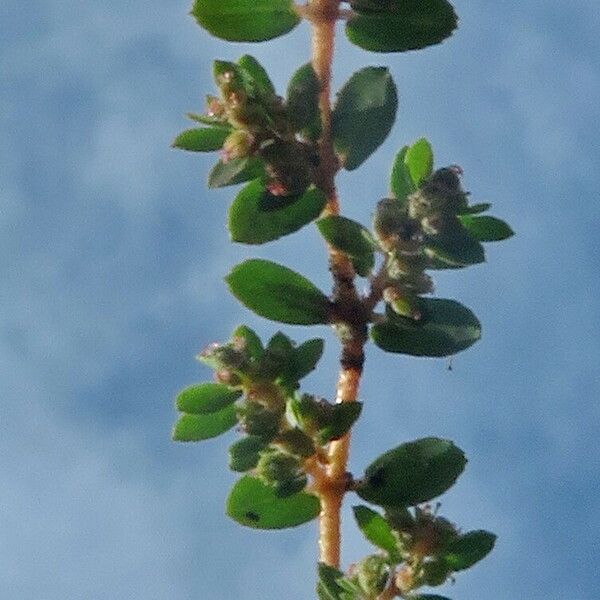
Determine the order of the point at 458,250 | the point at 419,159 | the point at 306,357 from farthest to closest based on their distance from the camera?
1. the point at 419,159
2. the point at 306,357
3. the point at 458,250

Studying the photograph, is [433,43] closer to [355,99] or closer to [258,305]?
[355,99]

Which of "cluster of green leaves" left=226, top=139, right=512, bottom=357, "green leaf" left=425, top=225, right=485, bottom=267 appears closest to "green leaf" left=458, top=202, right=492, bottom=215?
"cluster of green leaves" left=226, top=139, right=512, bottom=357

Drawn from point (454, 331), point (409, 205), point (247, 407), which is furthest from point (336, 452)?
point (409, 205)

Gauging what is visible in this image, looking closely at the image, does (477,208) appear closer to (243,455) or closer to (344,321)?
(344,321)

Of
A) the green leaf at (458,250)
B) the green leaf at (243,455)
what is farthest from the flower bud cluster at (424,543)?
the green leaf at (458,250)

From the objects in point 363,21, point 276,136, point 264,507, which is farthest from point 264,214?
point 264,507

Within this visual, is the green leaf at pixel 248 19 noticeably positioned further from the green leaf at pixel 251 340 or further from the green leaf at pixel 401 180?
the green leaf at pixel 251 340
